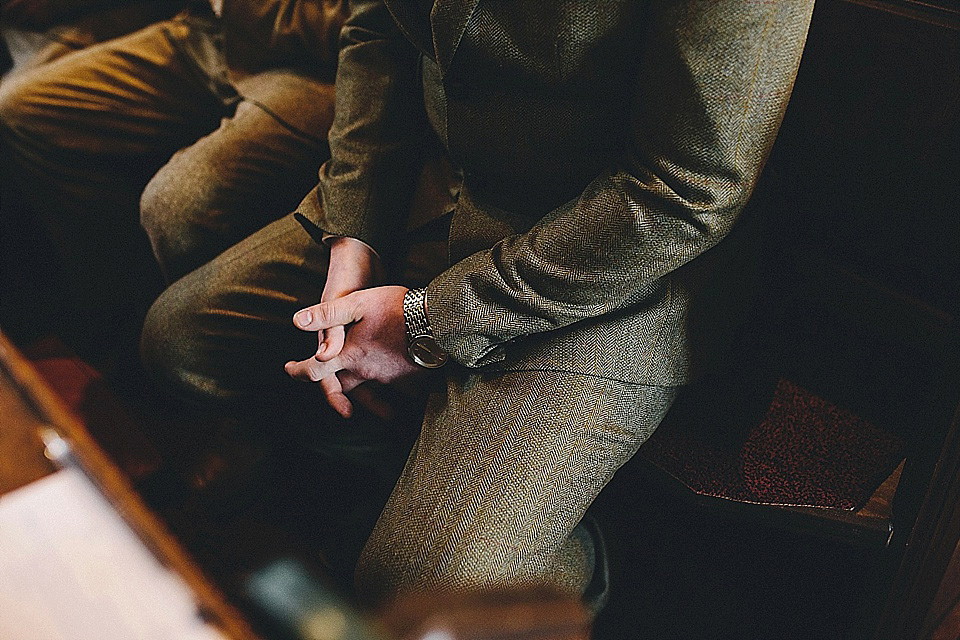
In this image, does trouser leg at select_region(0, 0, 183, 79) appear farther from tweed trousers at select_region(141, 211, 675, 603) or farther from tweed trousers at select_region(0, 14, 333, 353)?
tweed trousers at select_region(141, 211, 675, 603)

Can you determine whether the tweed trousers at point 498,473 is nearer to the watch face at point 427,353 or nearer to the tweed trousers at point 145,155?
the watch face at point 427,353

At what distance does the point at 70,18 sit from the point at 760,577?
1.87m

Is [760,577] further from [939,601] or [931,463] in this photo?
[931,463]

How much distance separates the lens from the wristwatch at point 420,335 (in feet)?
3.20

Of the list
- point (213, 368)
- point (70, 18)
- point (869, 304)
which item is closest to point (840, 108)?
point (869, 304)

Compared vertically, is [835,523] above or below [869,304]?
below

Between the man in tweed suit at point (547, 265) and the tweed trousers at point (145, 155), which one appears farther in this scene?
the tweed trousers at point (145, 155)

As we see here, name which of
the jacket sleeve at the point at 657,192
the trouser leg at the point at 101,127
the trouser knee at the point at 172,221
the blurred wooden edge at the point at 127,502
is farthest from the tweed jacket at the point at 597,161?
the trouser leg at the point at 101,127

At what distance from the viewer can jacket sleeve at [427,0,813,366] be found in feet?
2.34

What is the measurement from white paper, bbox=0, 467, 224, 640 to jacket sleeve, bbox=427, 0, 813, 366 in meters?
0.42

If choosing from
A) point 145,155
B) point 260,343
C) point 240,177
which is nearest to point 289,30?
point 240,177

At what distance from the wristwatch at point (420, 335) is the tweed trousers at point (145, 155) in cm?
55

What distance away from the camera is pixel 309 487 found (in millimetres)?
1541

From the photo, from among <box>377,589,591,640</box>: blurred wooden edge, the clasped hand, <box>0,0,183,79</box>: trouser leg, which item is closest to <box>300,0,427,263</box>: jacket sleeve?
the clasped hand
